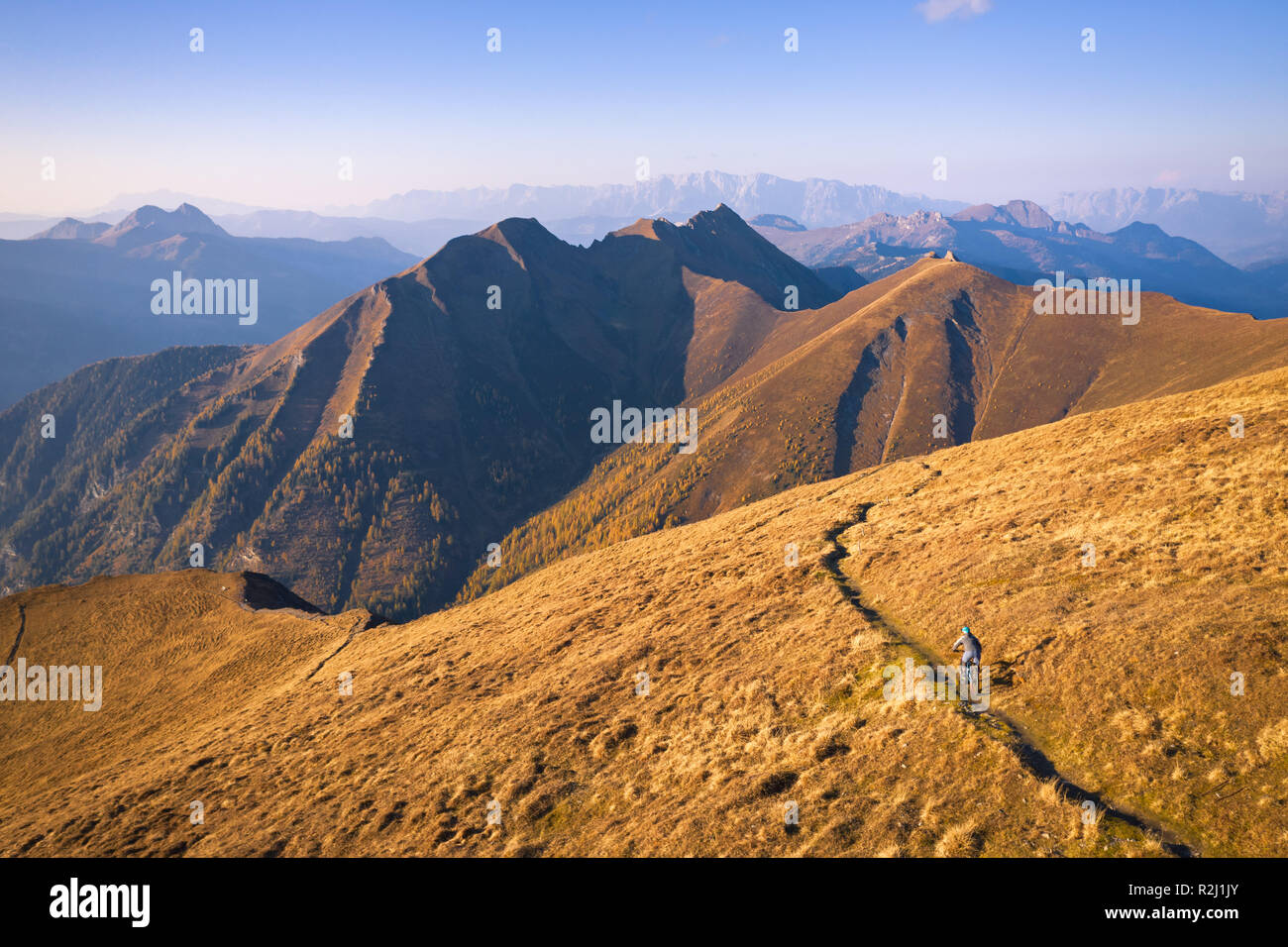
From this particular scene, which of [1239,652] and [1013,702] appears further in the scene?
[1013,702]

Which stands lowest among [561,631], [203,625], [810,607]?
[203,625]

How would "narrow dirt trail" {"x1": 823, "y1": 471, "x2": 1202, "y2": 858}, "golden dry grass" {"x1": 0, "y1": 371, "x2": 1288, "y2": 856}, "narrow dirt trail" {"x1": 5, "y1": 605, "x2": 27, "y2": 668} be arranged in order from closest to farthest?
1. "narrow dirt trail" {"x1": 823, "y1": 471, "x2": 1202, "y2": 858}
2. "golden dry grass" {"x1": 0, "y1": 371, "x2": 1288, "y2": 856}
3. "narrow dirt trail" {"x1": 5, "y1": 605, "x2": 27, "y2": 668}

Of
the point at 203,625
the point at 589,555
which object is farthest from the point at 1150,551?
the point at 203,625

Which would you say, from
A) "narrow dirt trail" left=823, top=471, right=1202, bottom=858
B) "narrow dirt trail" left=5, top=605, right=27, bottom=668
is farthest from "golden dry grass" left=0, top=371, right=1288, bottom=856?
"narrow dirt trail" left=5, top=605, right=27, bottom=668

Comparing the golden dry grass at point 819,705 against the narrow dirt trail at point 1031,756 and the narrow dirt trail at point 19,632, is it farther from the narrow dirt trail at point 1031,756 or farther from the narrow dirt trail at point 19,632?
the narrow dirt trail at point 19,632

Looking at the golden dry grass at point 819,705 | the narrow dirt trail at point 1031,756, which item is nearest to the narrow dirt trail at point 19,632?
the golden dry grass at point 819,705

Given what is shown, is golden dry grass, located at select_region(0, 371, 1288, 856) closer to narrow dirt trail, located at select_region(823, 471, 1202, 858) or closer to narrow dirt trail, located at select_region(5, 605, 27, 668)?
narrow dirt trail, located at select_region(823, 471, 1202, 858)

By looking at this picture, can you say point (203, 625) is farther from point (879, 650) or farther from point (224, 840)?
point (879, 650)

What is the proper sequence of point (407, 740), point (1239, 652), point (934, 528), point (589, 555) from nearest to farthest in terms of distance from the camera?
point (1239, 652) → point (407, 740) → point (934, 528) → point (589, 555)

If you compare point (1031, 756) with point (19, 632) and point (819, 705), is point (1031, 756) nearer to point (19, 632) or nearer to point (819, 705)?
point (819, 705)
